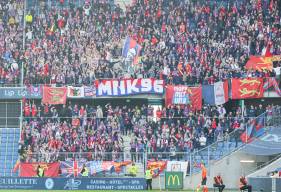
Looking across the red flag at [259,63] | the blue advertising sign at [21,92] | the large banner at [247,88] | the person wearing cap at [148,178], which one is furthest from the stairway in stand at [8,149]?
the red flag at [259,63]

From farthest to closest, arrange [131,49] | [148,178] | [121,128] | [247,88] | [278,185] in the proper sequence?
[131,49], [121,128], [247,88], [148,178], [278,185]

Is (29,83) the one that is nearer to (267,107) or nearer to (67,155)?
(67,155)

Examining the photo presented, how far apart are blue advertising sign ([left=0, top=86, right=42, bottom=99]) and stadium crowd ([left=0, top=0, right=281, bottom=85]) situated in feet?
3.26

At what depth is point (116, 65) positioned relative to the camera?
2559 inches

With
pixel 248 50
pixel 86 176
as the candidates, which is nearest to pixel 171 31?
pixel 248 50

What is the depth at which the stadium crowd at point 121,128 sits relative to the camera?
192 ft

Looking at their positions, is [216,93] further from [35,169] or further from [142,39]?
[35,169]

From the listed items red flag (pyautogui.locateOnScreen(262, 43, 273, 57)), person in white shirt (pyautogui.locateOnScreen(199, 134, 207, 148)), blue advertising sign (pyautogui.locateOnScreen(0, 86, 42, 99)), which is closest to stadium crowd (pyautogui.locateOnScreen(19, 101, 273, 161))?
person in white shirt (pyautogui.locateOnScreen(199, 134, 207, 148))

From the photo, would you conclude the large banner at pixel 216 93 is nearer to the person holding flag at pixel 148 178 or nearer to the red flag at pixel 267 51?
the red flag at pixel 267 51

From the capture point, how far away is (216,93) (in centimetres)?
6119

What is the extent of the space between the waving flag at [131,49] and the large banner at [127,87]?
8.74ft

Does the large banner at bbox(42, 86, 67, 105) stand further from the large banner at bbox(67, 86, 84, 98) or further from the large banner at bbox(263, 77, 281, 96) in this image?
Result: the large banner at bbox(263, 77, 281, 96)

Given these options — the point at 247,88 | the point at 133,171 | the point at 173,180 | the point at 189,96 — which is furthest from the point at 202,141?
the point at 133,171

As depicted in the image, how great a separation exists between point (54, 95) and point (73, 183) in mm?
10442
